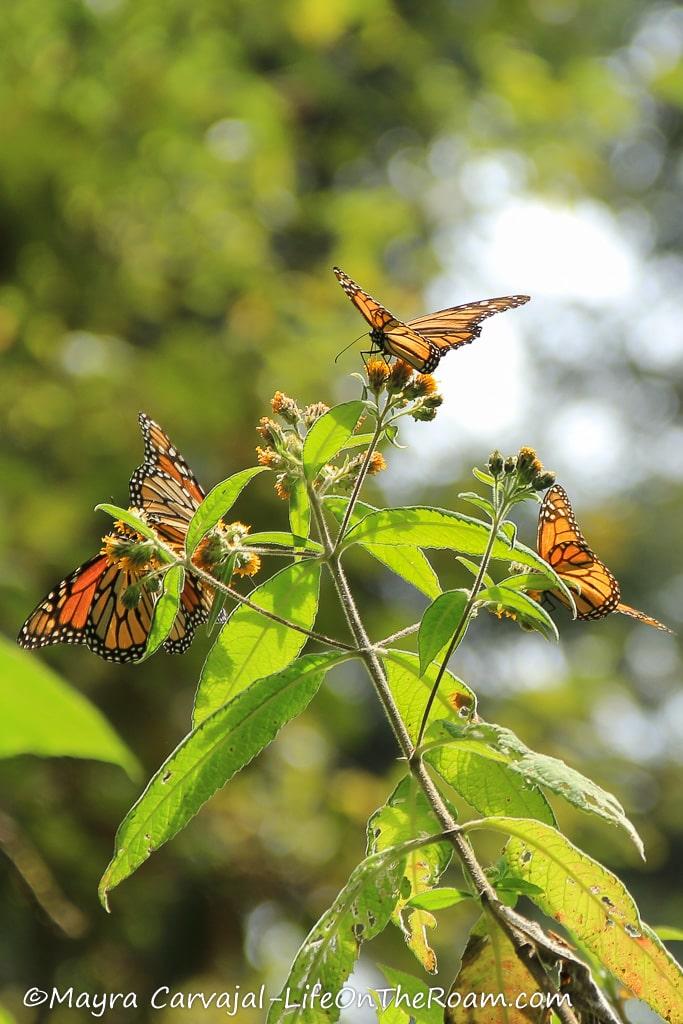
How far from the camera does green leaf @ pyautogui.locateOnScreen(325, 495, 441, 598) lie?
1.26 metres

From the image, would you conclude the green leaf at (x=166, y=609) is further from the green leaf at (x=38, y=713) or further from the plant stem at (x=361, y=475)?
the green leaf at (x=38, y=713)

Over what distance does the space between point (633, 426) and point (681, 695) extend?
11.6 ft

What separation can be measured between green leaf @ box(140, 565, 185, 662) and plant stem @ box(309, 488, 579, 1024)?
185mm

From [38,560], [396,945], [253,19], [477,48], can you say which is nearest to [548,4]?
[477,48]

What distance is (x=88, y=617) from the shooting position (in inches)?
85.0

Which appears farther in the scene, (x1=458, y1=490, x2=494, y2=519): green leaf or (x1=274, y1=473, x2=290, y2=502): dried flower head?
(x1=274, y1=473, x2=290, y2=502): dried flower head

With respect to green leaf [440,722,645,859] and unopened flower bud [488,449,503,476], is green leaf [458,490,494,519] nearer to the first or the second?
unopened flower bud [488,449,503,476]

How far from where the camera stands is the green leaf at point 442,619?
1087 millimetres

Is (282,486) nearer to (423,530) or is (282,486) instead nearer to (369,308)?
(423,530)

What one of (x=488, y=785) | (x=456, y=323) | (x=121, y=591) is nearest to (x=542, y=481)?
(x=488, y=785)

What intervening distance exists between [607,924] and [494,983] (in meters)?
0.13

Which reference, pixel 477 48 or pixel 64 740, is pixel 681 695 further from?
pixel 64 740

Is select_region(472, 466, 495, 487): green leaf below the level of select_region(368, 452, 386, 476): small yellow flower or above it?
below

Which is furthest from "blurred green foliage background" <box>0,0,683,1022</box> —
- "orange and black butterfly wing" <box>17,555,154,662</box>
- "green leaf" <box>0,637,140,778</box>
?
"green leaf" <box>0,637,140,778</box>
